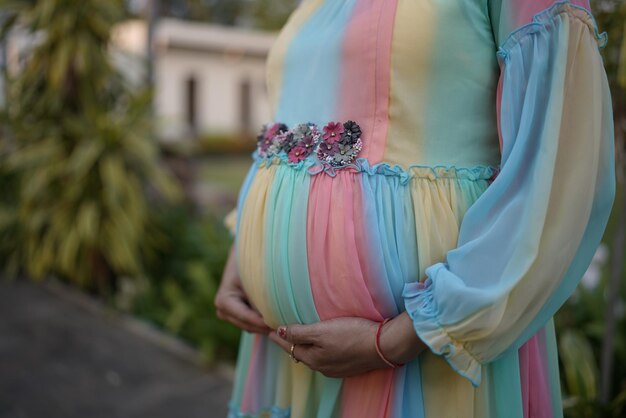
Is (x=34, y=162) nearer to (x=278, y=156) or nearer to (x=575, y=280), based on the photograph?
(x=278, y=156)

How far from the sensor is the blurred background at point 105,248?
328cm

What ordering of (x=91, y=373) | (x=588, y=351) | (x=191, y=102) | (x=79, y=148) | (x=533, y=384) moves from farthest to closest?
1. (x=191, y=102)
2. (x=79, y=148)
3. (x=91, y=373)
4. (x=588, y=351)
5. (x=533, y=384)

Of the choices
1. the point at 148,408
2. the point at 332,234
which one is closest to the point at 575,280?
the point at 332,234

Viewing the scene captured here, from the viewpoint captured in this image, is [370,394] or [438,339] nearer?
[438,339]

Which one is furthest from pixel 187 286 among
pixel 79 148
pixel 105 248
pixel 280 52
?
pixel 280 52

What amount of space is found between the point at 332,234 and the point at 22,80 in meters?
4.67

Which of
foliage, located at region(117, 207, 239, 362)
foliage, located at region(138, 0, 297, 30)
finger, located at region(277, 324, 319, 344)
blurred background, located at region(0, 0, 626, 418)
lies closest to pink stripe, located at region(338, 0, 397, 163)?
finger, located at region(277, 324, 319, 344)

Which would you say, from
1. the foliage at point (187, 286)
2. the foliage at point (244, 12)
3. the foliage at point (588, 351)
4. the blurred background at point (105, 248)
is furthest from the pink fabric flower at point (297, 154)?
the foliage at point (244, 12)

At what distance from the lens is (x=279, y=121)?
1.29 m

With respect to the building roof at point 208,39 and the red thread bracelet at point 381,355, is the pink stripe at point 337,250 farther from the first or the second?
the building roof at point 208,39

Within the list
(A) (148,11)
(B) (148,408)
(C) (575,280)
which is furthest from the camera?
(A) (148,11)

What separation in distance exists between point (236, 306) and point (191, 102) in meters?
22.9

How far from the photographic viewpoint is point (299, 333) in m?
1.07

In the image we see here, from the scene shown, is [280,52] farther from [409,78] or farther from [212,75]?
[212,75]
